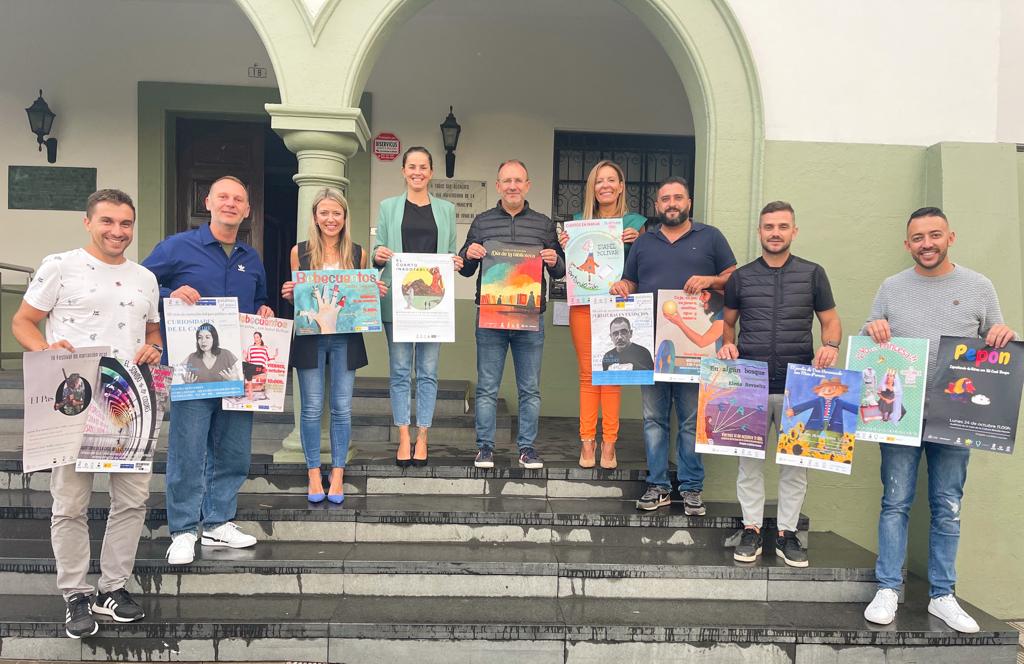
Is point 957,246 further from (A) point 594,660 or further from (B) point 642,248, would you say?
(A) point 594,660

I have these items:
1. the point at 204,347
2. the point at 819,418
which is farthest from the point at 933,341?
the point at 204,347

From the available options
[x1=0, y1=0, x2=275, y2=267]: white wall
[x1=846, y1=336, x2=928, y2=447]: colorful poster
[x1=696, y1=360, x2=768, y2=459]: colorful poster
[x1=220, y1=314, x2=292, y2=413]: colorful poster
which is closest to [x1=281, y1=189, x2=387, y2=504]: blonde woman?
[x1=220, y1=314, x2=292, y2=413]: colorful poster

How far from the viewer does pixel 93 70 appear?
22.7 ft

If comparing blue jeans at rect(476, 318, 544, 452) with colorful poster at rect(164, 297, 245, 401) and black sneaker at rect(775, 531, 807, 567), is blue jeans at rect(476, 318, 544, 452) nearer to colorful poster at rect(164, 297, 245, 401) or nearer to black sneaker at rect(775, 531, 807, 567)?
colorful poster at rect(164, 297, 245, 401)

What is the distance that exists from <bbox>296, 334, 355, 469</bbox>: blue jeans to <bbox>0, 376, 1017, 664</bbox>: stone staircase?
40 centimetres

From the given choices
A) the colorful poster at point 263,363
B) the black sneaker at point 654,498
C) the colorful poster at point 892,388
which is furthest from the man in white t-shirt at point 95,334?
the colorful poster at point 892,388

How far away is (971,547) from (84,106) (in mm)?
8797

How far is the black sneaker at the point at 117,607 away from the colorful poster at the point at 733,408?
9.89 ft

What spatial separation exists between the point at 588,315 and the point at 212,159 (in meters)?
5.01

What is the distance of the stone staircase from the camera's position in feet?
10.7

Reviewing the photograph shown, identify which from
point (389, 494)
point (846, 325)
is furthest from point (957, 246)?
point (389, 494)

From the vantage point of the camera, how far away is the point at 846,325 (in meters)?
4.75

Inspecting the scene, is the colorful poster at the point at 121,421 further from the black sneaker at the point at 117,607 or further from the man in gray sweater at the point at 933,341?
the man in gray sweater at the point at 933,341

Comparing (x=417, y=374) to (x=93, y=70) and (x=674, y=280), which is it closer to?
(x=674, y=280)
